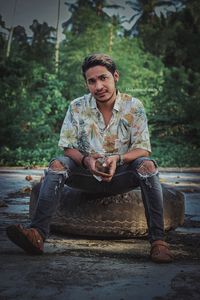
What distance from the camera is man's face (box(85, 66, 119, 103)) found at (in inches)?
128

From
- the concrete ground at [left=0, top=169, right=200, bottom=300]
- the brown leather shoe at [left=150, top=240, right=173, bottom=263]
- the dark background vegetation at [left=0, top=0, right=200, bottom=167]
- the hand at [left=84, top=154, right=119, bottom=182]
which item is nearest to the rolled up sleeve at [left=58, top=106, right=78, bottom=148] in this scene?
the hand at [left=84, top=154, right=119, bottom=182]

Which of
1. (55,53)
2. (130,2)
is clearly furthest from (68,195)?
(130,2)

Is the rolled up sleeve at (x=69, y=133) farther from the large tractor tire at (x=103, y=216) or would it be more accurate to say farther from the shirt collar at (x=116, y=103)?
the large tractor tire at (x=103, y=216)

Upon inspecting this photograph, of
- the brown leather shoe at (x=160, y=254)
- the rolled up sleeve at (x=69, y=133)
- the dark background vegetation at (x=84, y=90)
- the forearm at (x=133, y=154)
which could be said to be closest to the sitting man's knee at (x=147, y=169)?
the forearm at (x=133, y=154)

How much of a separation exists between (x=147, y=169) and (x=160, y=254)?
62 centimetres

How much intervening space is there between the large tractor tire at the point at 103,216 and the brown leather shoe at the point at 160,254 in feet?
2.19

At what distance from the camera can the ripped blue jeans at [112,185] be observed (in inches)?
112

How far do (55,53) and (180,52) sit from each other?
21.5 ft

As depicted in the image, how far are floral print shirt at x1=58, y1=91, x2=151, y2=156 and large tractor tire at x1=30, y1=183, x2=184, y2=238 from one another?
Result: 1.34 ft

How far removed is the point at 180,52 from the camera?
2288 cm

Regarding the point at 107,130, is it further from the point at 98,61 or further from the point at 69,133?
the point at 98,61

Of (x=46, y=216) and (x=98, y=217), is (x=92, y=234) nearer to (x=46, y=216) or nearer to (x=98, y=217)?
(x=98, y=217)

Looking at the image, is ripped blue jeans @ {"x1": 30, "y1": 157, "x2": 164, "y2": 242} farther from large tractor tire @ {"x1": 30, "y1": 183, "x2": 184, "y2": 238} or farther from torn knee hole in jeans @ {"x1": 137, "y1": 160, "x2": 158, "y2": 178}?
large tractor tire @ {"x1": 30, "y1": 183, "x2": 184, "y2": 238}

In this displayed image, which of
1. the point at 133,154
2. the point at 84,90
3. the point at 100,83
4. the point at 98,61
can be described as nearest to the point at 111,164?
the point at 133,154
